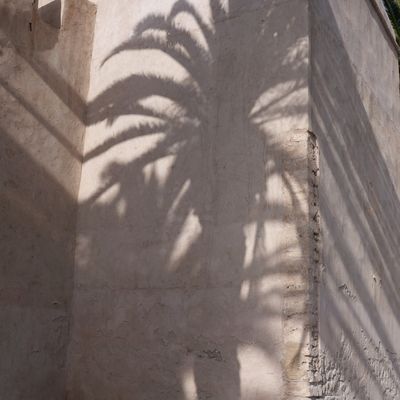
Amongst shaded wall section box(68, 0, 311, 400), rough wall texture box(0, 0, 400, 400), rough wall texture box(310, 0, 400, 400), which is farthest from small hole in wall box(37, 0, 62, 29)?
rough wall texture box(310, 0, 400, 400)

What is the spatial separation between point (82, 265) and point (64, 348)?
2.29 ft

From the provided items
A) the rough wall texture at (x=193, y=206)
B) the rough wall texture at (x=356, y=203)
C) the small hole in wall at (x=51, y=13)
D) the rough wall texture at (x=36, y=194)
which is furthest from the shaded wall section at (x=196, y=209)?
the small hole in wall at (x=51, y=13)

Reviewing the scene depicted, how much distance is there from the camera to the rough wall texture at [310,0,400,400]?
4.91 metres

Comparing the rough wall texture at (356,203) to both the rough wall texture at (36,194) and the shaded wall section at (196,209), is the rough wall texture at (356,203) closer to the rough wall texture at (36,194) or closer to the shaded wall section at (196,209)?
the shaded wall section at (196,209)

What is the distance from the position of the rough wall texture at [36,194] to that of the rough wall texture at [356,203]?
221cm

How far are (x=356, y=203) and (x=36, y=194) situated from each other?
104 inches

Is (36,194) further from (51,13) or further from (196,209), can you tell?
(51,13)

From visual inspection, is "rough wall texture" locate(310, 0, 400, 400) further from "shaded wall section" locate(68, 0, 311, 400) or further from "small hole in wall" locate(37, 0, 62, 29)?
"small hole in wall" locate(37, 0, 62, 29)

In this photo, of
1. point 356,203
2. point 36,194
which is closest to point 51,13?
point 36,194

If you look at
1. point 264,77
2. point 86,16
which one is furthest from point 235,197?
point 86,16

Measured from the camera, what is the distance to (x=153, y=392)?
16.5ft

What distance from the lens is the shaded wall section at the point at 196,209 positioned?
4.64m

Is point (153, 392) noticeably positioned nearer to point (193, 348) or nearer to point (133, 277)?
point (193, 348)

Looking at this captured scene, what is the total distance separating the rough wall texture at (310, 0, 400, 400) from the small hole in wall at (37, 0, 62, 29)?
235cm
